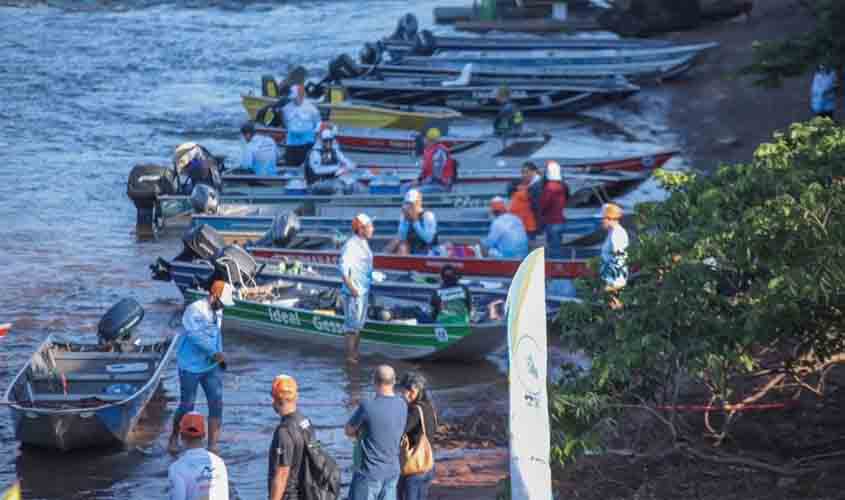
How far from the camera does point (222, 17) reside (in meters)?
52.7

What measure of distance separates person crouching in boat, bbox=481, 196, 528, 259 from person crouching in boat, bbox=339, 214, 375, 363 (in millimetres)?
2666

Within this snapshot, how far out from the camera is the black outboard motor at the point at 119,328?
16.3 m

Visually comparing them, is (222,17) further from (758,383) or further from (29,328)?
(758,383)

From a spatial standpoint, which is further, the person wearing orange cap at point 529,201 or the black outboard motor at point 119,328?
the person wearing orange cap at point 529,201

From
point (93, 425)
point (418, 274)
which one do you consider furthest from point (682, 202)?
point (418, 274)

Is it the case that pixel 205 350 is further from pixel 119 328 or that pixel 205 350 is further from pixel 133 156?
pixel 133 156

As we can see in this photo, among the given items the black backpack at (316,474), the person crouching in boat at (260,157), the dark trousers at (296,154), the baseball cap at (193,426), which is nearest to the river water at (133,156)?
the person crouching in boat at (260,157)

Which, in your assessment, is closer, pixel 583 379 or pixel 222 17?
pixel 583 379

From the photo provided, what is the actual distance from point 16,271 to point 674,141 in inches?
582

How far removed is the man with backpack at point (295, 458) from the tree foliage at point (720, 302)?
1.64m

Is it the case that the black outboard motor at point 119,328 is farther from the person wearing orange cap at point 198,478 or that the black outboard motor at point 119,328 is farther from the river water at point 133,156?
the person wearing orange cap at point 198,478

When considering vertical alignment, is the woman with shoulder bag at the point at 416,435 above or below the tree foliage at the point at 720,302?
below

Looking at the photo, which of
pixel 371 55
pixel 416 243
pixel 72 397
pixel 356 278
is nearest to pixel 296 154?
pixel 416 243

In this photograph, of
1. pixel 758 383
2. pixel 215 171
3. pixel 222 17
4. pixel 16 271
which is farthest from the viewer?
pixel 222 17
